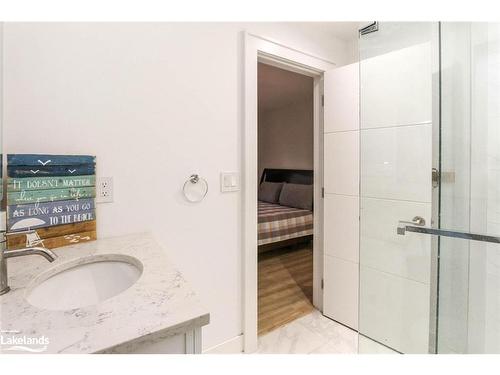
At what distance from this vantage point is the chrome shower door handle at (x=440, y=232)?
3.56ft

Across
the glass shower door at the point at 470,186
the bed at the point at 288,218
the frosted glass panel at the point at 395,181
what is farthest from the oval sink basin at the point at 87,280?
the bed at the point at 288,218

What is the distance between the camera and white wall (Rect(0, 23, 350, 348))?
106cm

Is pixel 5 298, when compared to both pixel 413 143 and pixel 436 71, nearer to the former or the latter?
pixel 413 143

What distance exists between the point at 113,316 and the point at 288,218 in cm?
297

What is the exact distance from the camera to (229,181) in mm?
1575

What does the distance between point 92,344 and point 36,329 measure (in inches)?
5.8

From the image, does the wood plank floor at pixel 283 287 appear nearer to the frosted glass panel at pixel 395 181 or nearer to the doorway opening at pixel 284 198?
the doorway opening at pixel 284 198

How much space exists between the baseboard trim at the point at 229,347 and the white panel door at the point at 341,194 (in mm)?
804

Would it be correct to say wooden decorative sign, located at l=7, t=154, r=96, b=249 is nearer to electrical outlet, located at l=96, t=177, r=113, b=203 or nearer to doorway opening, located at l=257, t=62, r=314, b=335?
electrical outlet, located at l=96, t=177, r=113, b=203

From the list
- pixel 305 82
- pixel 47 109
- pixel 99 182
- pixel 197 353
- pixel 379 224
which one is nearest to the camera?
pixel 197 353

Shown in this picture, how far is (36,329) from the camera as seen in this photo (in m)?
0.53

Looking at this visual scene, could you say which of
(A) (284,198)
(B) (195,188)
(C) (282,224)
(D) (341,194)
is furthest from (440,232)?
(A) (284,198)

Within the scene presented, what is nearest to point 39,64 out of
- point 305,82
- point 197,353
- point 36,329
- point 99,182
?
point 99,182

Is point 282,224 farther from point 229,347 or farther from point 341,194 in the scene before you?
point 229,347
